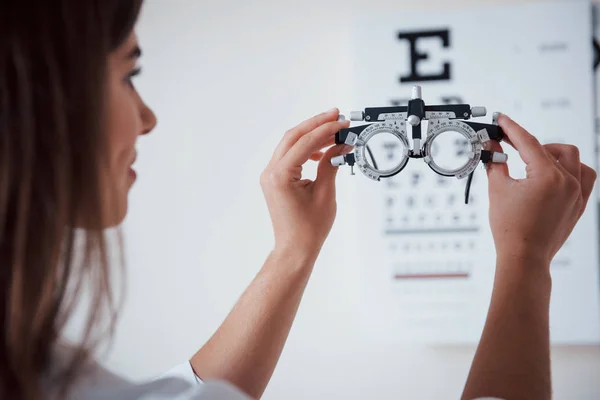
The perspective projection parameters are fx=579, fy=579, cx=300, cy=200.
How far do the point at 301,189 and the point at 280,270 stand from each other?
116 millimetres

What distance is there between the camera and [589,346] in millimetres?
1248

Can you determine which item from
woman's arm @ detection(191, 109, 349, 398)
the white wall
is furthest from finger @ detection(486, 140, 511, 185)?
the white wall

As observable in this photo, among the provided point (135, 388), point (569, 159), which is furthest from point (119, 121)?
point (569, 159)

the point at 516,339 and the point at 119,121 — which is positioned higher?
the point at 119,121

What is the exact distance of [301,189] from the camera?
808mm

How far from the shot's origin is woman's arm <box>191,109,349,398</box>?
746mm

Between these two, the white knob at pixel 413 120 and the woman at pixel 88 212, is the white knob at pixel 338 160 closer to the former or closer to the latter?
the white knob at pixel 413 120

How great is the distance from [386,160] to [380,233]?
0.16 m

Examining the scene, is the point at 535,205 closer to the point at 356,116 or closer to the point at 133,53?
the point at 356,116

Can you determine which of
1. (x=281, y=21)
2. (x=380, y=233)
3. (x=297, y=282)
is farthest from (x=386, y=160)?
(x=297, y=282)

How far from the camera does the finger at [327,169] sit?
0.83 metres

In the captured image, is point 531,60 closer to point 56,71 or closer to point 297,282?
point 297,282

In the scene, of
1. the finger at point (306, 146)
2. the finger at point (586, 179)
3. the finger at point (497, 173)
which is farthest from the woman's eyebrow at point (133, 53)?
the finger at point (586, 179)

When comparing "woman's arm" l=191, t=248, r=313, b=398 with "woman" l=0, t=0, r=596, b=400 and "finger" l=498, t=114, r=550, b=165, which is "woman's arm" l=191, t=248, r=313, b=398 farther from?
"finger" l=498, t=114, r=550, b=165
